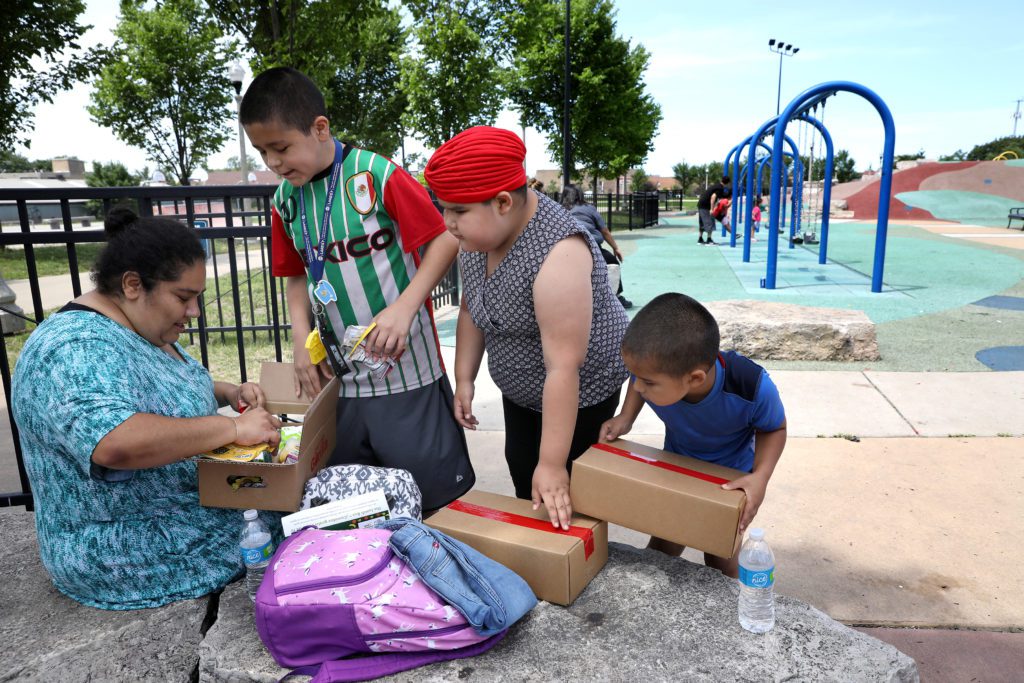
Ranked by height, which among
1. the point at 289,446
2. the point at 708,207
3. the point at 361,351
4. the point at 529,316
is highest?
the point at 708,207

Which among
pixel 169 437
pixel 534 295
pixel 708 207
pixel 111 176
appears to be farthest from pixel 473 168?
pixel 111 176

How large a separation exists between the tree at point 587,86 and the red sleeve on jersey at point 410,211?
25726mm

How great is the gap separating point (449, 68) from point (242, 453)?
767 inches

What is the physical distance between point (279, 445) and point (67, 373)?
2.05ft

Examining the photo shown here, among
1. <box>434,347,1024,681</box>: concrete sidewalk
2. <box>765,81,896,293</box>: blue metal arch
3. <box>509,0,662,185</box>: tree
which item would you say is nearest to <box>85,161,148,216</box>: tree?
<box>509,0,662,185</box>: tree

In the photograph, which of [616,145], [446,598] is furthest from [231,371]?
[616,145]

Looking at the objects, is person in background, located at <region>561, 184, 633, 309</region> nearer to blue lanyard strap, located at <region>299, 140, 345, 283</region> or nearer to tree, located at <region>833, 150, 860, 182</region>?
blue lanyard strap, located at <region>299, 140, 345, 283</region>

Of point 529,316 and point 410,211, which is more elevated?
point 410,211

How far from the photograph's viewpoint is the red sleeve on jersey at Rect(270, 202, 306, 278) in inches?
96.1

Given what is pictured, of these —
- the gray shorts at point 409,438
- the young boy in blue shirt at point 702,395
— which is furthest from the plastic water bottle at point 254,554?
the young boy in blue shirt at point 702,395

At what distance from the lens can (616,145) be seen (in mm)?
29406

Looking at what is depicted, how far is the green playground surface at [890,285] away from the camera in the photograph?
655 centimetres

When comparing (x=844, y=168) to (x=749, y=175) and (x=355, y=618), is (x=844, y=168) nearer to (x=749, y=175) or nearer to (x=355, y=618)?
(x=749, y=175)

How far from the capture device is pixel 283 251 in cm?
246
